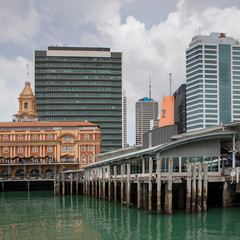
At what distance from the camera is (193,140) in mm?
47031

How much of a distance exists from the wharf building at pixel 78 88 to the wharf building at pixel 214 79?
120 ft

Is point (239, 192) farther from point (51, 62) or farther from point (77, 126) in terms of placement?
point (51, 62)

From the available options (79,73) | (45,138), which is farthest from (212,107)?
(45,138)

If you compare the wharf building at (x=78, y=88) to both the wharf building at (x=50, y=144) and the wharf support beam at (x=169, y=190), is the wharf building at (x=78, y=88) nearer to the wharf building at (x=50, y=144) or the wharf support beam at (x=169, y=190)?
the wharf building at (x=50, y=144)

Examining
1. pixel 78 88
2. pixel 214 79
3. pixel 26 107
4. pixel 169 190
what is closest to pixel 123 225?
pixel 169 190

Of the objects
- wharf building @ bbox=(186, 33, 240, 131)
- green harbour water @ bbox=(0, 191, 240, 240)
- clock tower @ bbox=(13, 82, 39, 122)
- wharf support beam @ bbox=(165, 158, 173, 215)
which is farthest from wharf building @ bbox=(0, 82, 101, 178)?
wharf support beam @ bbox=(165, 158, 173, 215)

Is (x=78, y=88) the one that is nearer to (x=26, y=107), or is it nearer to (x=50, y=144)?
(x=26, y=107)

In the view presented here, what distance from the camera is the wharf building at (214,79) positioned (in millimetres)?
191900

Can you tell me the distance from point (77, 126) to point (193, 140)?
86.0m

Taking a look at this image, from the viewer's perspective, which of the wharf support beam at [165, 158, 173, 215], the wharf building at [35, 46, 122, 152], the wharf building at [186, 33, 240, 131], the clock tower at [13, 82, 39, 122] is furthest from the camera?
the wharf building at [186, 33, 240, 131]

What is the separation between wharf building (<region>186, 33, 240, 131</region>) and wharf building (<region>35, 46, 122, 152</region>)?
36539mm

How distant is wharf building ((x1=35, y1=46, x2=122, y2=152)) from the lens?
593 feet

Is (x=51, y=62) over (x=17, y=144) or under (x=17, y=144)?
over

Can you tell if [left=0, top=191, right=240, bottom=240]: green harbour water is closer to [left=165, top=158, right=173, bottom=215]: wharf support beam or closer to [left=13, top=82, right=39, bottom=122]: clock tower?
[left=165, top=158, right=173, bottom=215]: wharf support beam
